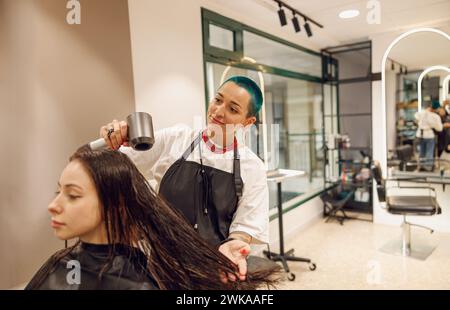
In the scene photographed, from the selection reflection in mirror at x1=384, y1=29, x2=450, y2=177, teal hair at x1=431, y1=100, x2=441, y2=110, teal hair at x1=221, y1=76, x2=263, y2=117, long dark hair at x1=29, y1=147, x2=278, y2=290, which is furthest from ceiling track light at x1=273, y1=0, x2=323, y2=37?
long dark hair at x1=29, y1=147, x2=278, y2=290

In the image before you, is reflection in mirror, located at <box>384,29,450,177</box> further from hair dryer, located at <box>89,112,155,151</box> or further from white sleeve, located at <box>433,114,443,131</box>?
hair dryer, located at <box>89,112,155,151</box>

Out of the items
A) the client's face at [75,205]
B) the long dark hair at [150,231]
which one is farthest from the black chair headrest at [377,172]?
the client's face at [75,205]

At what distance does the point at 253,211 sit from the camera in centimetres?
110

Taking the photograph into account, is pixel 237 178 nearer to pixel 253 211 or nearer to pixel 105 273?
pixel 253 211

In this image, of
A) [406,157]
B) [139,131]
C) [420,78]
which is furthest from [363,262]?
[139,131]

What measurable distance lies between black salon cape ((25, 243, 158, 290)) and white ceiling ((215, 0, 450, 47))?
2512mm

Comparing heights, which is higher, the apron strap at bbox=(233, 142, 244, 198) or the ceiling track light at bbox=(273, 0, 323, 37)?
the ceiling track light at bbox=(273, 0, 323, 37)

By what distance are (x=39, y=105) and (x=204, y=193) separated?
3.72 feet

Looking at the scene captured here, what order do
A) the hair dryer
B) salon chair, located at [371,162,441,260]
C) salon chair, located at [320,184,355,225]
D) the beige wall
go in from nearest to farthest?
the hair dryer, the beige wall, salon chair, located at [371,162,441,260], salon chair, located at [320,184,355,225]

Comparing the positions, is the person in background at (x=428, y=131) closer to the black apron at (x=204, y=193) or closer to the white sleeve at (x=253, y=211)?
the white sleeve at (x=253, y=211)

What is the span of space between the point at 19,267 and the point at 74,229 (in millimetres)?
1293

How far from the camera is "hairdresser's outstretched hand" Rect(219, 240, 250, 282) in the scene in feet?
2.81

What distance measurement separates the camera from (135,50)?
1.96 m
